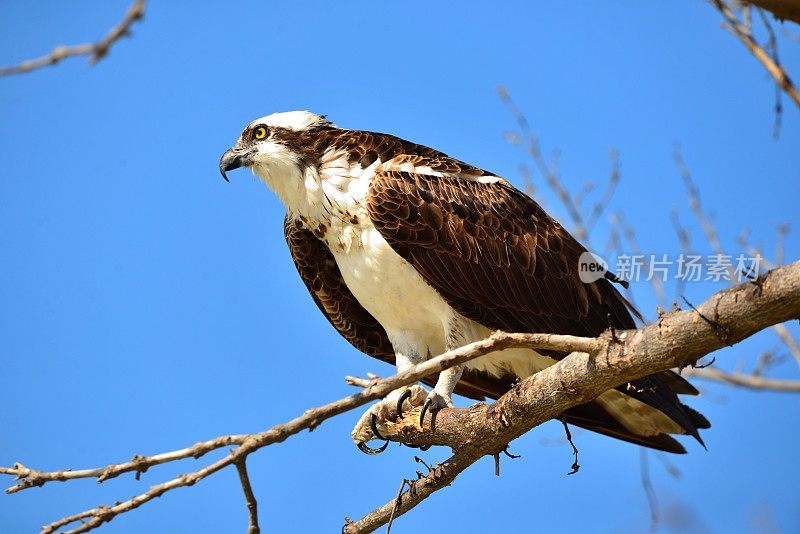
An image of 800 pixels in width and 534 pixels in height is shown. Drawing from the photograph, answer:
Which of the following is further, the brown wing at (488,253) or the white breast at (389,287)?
the white breast at (389,287)

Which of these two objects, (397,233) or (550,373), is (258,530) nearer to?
(550,373)

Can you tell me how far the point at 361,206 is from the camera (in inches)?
267

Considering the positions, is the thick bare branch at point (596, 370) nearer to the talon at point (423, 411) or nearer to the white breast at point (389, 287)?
the talon at point (423, 411)

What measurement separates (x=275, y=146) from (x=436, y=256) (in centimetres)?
152

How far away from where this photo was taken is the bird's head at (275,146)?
7.17 metres

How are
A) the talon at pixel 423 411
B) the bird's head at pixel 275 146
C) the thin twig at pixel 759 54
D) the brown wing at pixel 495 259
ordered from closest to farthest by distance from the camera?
the thin twig at pixel 759 54
the talon at pixel 423 411
the brown wing at pixel 495 259
the bird's head at pixel 275 146

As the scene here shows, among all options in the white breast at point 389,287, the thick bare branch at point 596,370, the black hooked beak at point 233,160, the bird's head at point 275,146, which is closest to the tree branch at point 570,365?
the thick bare branch at point 596,370

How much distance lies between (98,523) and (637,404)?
13.8 feet

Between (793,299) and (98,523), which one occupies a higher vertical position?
(98,523)

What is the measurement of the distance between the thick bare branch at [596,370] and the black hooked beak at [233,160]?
7.31ft

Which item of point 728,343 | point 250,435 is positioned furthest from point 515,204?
point 250,435

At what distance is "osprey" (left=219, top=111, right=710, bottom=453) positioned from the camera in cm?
668

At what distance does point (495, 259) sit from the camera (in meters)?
6.82

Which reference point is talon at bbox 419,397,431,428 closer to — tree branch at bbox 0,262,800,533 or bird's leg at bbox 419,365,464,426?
bird's leg at bbox 419,365,464,426
